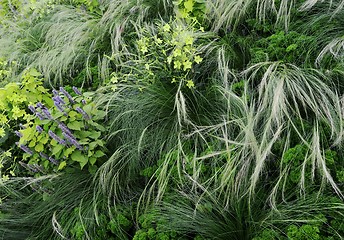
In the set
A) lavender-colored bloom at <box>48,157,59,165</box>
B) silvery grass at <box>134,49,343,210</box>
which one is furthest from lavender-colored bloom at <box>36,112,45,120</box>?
silvery grass at <box>134,49,343,210</box>

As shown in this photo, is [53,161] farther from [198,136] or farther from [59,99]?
[198,136]

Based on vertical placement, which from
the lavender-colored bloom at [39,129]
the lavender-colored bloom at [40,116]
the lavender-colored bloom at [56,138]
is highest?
the lavender-colored bloom at [40,116]

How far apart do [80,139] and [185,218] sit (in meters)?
0.79

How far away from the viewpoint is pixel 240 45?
258 cm

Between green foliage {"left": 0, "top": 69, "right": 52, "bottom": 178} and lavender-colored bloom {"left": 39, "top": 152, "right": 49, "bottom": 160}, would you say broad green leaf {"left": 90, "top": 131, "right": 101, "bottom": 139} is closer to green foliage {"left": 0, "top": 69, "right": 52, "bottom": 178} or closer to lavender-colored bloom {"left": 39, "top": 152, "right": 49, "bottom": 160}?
lavender-colored bloom {"left": 39, "top": 152, "right": 49, "bottom": 160}

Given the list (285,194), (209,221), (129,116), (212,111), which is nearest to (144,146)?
(129,116)

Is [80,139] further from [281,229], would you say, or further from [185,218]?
[281,229]

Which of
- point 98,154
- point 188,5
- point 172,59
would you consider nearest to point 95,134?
point 98,154

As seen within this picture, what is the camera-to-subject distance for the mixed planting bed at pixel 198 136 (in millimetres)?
1796

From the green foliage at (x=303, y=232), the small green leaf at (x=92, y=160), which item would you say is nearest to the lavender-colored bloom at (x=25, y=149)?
the small green leaf at (x=92, y=160)

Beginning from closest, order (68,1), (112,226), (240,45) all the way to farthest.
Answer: (112,226) → (240,45) → (68,1)

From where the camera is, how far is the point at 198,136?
2168mm

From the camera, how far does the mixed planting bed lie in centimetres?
180

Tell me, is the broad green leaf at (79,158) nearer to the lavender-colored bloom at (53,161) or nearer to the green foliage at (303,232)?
the lavender-colored bloom at (53,161)
